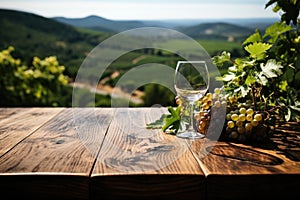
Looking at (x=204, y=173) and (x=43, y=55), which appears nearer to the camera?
(x=204, y=173)

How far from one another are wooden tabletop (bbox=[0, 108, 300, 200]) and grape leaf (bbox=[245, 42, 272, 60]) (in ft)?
1.02

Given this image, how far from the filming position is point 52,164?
1.08 meters

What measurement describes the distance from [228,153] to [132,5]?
11.2 feet

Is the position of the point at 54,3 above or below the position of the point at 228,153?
above

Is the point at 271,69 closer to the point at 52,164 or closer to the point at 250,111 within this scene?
the point at 250,111

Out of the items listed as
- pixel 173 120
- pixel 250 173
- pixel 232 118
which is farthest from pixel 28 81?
pixel 250 173

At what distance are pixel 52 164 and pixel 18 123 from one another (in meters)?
0.74

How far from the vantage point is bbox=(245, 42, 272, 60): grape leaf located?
1388mm

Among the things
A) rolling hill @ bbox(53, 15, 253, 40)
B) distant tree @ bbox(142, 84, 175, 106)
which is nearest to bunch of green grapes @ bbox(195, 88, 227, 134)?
distant tree @ bbox(142, 84, 175, 106)

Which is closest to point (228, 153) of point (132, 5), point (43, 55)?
point (132, 5)

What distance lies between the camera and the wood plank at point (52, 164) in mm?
992

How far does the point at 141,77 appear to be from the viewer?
300 centimetres
